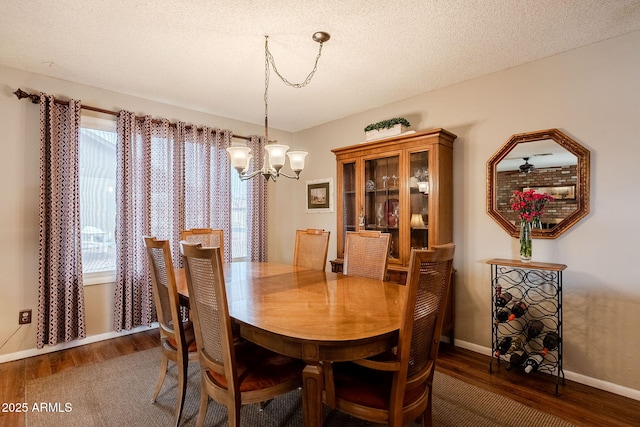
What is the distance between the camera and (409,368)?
1399 millimetres

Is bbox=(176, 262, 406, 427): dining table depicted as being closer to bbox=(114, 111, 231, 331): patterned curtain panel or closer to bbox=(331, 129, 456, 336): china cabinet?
bbox=(331, 129, 456, 336): china cabinet

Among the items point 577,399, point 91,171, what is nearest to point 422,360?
point 577,399

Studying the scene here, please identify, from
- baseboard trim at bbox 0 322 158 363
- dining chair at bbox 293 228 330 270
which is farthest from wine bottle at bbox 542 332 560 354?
baseboard trim at bbox 0 322 158 363

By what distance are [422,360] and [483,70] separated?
8.25 feet

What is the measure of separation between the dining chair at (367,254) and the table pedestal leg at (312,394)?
121 centimetres

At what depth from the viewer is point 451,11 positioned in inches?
77.2

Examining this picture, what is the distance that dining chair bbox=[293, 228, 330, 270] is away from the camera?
2.84m

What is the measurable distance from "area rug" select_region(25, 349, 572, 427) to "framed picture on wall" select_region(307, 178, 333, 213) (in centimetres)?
246

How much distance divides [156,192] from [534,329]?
3675 millimetres

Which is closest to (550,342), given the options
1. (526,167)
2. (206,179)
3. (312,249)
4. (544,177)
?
(544,177)

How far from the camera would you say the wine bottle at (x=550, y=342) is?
2.29 m

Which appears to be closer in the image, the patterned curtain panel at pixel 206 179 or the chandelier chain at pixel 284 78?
the chandelier chain at pixel 284 78

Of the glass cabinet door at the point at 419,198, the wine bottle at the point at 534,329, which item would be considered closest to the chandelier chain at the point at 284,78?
the glass cabinet door at the point at 419,198

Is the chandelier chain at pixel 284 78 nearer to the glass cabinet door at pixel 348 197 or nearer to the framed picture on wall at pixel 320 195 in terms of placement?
the glass cabinet door at pixel 348 197
